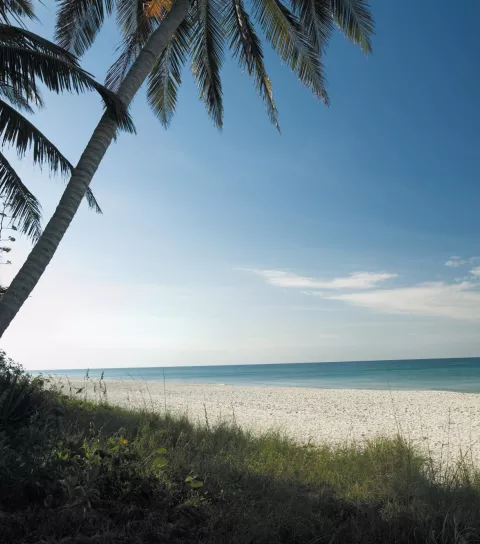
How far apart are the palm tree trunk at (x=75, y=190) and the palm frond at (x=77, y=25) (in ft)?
4.89

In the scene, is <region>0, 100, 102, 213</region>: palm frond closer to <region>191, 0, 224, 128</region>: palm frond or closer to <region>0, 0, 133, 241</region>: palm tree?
<region>0, 0, 133, 241</region>: palm tree

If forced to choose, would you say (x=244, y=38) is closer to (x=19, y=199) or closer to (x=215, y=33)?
(x=215, y=33)

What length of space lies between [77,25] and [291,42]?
14.2ft

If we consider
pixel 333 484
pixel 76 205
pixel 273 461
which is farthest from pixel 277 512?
pixel 76 205

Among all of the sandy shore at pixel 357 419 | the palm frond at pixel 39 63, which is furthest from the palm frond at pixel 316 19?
the sandy shore at pixel 357 419

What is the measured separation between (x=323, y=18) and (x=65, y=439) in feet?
31.1

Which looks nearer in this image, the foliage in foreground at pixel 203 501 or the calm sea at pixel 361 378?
the foliage in foreground at pixel 203 501

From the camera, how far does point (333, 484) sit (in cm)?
449

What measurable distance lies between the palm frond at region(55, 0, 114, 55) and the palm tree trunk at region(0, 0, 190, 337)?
1.49 meters

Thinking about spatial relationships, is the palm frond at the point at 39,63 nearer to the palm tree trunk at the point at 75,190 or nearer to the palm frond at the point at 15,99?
the palm tree trunk at the point at 75,190

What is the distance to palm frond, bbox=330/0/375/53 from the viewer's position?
8.88 metres

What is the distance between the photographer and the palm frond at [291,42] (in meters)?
9.29

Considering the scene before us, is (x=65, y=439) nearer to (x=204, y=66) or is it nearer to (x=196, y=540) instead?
(x=196, y=540)

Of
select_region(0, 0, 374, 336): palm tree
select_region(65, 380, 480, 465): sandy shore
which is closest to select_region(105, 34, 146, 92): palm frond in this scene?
select_region(0, 0, 374, 336): palm tree
